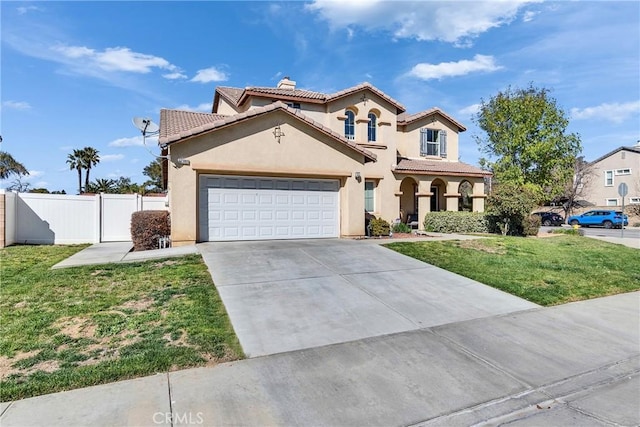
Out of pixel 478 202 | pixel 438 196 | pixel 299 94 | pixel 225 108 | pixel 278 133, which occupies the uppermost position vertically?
pixel 225 108

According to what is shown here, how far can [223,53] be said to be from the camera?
1667 centimetres

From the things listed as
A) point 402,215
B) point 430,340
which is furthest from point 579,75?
point 430,340

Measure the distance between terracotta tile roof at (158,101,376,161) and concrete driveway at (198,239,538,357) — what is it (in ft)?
12.8

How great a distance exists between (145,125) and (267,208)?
5.94 m

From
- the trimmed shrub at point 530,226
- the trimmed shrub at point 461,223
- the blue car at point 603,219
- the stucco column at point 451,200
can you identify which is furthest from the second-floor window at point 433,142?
the blue car at point 603,219

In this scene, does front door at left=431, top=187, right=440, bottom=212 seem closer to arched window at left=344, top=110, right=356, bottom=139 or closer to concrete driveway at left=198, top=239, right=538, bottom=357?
arched window at left=344, top=110, right=356, bottom=139

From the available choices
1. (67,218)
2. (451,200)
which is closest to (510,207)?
(451,200)

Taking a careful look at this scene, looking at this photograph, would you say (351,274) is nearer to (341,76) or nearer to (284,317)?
(284,317)

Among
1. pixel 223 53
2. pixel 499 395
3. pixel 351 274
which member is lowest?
pixel 499 395

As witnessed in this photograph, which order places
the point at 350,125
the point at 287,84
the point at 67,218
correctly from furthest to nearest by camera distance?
the point at 287,84 → the point at 350,125 → the point at 67,218

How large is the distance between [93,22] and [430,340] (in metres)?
13.1

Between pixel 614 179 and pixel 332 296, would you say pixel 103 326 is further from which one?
pixel 614 179

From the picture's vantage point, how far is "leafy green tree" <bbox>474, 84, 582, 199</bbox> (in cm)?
2423

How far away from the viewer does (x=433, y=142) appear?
76.2 ft
